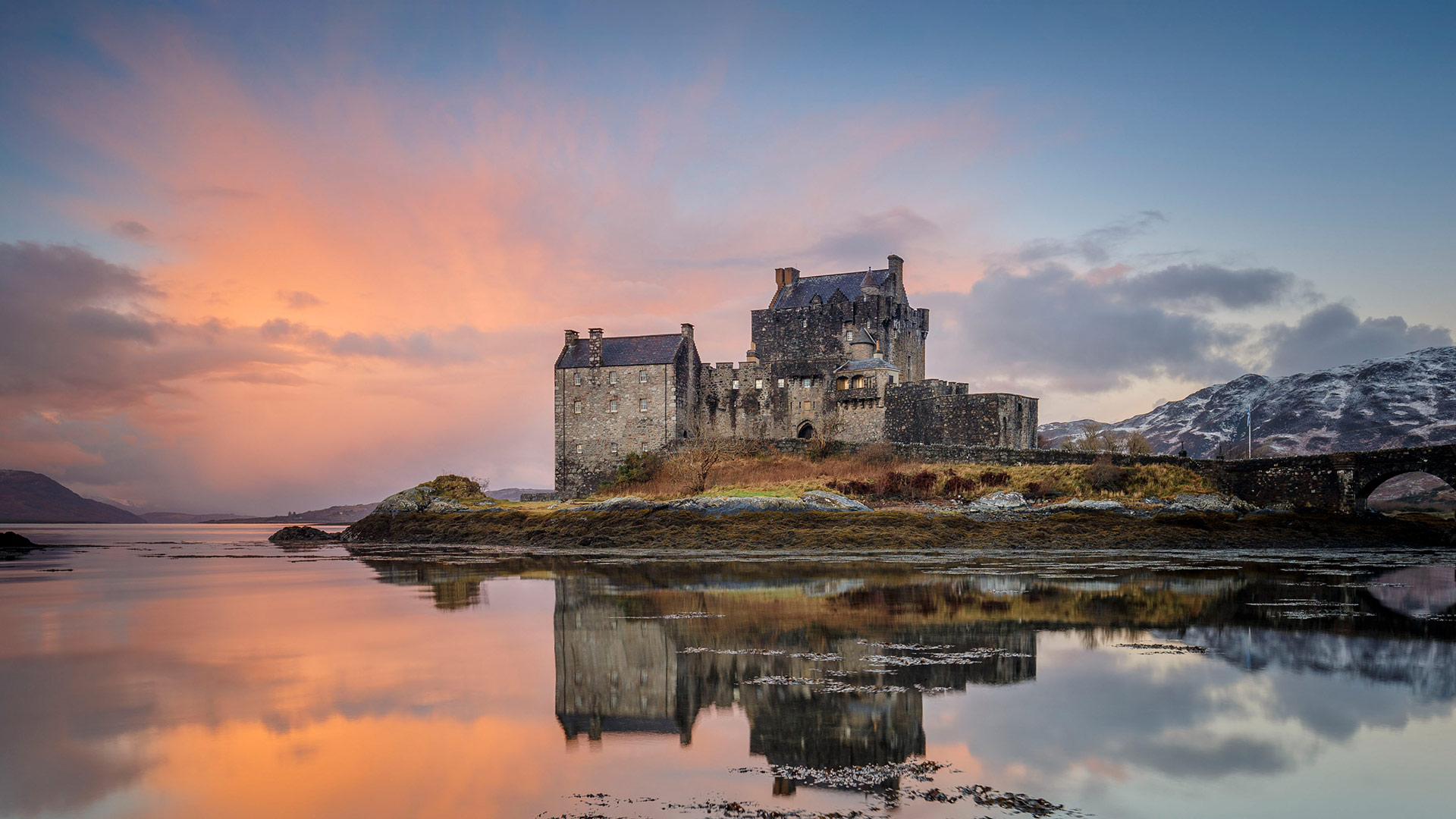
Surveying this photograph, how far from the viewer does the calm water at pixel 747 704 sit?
6.11 meters

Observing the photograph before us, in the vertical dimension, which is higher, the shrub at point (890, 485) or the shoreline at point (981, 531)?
the shrub at point (890, 485)

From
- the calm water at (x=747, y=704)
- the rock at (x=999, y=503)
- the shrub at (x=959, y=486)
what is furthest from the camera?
the shrub at (x=959, y=486)

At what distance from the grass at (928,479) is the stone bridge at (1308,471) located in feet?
2.33

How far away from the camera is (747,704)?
820 cm

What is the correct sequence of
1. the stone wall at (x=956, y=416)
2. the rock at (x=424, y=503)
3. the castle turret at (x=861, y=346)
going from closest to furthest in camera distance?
the stone wall at (x=956, y=416) < the rock at (x=424, y=503) < the castle turret at (x=861, y=346)

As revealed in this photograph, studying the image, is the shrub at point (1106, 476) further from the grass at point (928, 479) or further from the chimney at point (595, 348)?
the chimney at point (595, 348)

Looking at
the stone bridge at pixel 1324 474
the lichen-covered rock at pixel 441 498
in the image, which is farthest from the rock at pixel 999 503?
the lichen-covered rock at pixel 441 498

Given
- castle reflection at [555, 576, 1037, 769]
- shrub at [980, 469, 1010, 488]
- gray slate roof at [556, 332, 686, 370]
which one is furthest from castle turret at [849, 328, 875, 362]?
castle reflection at [555, 576, 1037, 769]

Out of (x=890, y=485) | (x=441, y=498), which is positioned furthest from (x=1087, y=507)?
(x=441, y=498)

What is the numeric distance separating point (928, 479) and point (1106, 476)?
6.37 m

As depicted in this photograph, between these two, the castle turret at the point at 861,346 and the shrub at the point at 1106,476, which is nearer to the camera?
the shrub at the point at 1106,476

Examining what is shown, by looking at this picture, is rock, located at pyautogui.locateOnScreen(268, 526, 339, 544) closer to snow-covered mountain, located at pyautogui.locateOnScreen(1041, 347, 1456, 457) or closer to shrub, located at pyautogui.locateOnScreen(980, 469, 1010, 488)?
shrub, located at pyautogui.locateOnScreen(980, 469, 1010, 488)

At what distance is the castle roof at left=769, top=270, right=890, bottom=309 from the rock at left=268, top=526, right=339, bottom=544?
2700cm

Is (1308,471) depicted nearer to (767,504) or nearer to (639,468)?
(767,504)
